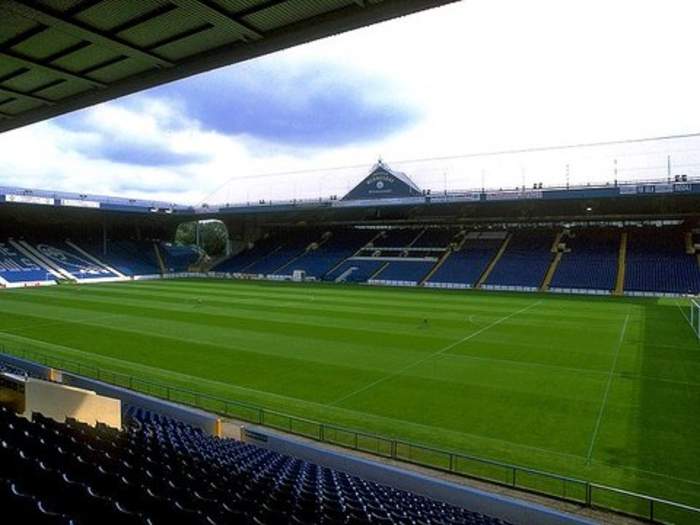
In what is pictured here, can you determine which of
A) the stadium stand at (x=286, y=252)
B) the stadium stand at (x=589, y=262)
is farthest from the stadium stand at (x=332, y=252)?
the stadium stand at (x=589, y=262)

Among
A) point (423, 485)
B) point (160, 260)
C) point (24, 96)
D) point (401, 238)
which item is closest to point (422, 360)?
point (423, 485)

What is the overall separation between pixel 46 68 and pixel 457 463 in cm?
1153

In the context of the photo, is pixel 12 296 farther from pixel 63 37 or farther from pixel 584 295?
pixel 584 295

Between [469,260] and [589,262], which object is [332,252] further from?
[589,262]

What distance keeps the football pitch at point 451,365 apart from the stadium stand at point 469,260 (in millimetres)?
13393

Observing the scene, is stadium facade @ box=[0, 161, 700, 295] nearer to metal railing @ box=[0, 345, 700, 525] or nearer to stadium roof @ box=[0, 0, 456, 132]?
metal railing @ box=[0, 345, 700, 525]

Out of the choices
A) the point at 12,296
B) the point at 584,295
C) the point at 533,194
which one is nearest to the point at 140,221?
the point at 12,296

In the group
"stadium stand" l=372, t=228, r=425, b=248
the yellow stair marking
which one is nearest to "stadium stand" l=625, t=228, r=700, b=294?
the yellow stair marking

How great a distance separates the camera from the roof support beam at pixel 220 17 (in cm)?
694

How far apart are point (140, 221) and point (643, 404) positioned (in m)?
73.3

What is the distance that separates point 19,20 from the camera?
7.45 metres

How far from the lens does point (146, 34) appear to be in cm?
791

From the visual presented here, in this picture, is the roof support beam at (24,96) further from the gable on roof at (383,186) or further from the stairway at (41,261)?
the stairway at (41,261)

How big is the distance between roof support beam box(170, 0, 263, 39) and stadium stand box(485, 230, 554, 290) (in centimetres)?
4468
